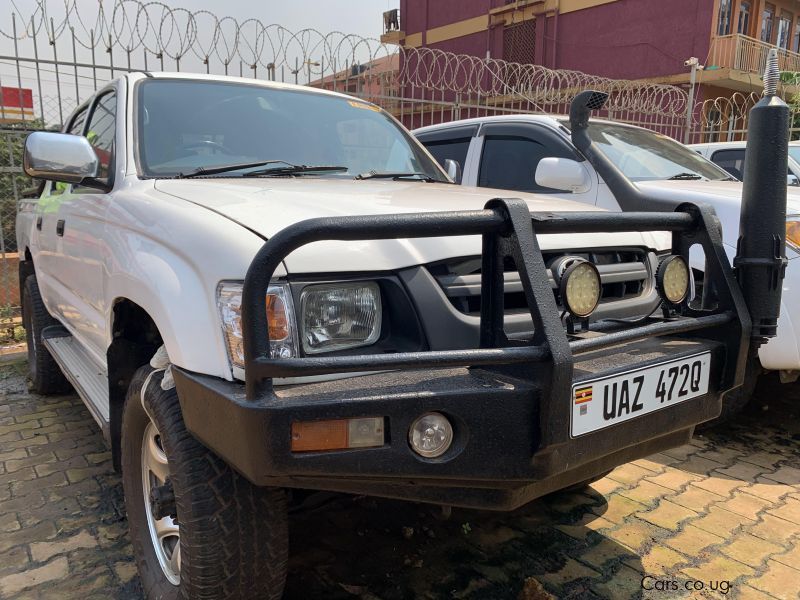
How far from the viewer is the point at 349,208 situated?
6.23ft

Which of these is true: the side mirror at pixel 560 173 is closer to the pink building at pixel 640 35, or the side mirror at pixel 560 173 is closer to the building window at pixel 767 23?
the pink building at pixel 640 35

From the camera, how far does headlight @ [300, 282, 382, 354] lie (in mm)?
1592

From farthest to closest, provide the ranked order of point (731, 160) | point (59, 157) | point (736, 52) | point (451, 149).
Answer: point (736, 52) < point (731, 160) < point (451, 149) < point (59, 157)

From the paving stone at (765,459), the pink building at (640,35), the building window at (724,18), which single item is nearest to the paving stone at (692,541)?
the paving stone at (765,459)

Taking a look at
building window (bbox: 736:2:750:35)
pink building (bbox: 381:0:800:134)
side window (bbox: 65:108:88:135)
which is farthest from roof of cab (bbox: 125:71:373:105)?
building window (bbox: 736:2:750:35)

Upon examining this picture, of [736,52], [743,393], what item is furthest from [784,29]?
[743,393]

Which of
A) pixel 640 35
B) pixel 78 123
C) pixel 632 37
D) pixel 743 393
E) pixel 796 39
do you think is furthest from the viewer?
pixel 796 39

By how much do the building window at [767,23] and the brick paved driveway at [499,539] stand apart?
21.7 m

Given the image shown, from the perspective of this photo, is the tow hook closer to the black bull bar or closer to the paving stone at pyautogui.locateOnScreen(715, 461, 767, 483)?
the black bull bar

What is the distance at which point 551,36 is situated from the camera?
2153 centimetres

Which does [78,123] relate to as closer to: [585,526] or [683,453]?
[585,526]

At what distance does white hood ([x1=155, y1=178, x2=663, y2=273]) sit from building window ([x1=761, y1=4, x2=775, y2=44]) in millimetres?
22517

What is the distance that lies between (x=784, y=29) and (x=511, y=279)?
82.1 ft

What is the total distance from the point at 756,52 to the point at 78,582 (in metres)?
21.6
